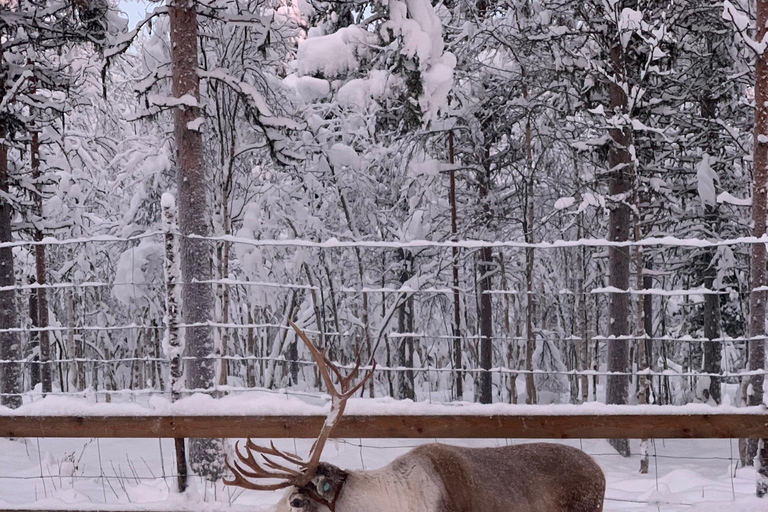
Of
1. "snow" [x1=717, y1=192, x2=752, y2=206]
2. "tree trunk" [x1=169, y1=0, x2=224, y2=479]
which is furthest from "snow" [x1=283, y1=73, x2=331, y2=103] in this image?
"snow" [x1=717, y1=192, x2=752, y2=206]

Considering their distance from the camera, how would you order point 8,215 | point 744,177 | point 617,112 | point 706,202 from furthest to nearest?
point 744,177
point 706,202
point 8,215
point 617,112

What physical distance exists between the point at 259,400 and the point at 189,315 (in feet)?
8.39

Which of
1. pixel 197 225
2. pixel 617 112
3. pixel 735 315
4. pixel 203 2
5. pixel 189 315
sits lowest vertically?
pixel 735 315

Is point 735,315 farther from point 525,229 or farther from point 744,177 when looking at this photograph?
point 525,229

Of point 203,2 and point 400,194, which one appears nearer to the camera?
point 203,2

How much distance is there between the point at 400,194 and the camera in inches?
677

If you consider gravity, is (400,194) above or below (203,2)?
below

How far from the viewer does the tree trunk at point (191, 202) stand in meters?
7.42

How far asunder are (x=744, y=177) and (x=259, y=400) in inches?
472

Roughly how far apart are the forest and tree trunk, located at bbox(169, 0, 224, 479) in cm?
2

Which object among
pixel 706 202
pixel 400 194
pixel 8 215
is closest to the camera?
pixel 8 215

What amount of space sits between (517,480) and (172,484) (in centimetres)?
317

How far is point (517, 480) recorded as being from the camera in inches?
146

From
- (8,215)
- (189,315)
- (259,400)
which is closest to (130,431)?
(259,400)
